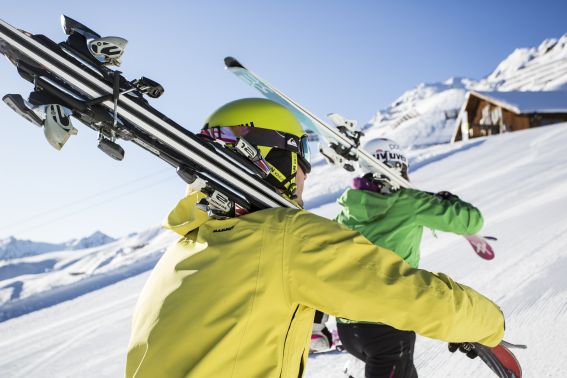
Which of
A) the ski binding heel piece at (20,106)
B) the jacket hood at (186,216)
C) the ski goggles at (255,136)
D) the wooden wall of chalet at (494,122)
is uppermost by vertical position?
the ski binding heel piece at (20,106)

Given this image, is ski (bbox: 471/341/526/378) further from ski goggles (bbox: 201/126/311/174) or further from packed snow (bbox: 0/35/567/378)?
ski goggles (bbox: 201/126/311/174)

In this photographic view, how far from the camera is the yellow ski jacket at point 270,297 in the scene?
4.11ft

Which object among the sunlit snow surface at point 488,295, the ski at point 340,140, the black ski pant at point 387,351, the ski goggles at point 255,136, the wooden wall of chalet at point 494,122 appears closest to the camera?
the ski goggles at point 255,136

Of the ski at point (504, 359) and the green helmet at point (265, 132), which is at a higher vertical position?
the green helmet at point (265, 132)

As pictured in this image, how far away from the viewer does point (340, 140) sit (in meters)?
4.84

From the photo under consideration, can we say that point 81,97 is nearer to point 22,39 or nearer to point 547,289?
point 22,39

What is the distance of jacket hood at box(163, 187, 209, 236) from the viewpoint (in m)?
1.56

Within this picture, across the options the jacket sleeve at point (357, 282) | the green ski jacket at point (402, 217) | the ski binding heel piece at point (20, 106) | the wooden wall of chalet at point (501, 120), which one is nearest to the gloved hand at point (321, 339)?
the green ski jacket at point (402, 217)

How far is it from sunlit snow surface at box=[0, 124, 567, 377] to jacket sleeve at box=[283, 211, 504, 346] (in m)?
0.06

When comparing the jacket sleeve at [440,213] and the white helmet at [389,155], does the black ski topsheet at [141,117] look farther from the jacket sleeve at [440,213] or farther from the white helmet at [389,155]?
the white helmet at [389,155]

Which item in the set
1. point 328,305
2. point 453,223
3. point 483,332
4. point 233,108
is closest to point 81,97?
point 233,108

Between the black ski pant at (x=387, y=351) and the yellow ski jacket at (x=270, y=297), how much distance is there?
1.41 meters

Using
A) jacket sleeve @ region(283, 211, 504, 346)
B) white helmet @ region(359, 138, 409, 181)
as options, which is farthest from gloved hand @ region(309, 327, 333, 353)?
white helmet @ region(359, 138, 409, 181)

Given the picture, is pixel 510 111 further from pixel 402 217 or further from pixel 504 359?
pixel 504 359
